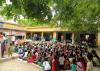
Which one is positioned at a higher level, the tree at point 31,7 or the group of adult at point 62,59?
the tree at point 31,7

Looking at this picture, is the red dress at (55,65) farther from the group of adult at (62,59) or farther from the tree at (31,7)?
the tree at (31,7)

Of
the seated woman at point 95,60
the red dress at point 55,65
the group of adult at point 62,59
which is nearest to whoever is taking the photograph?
the group of adult at point 62,59

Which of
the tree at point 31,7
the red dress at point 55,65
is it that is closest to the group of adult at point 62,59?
the red dress at point 55,65

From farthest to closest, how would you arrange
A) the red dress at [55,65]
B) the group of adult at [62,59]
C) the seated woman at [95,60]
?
1. the seated woman at [95,60]
2. the red dress at [55,65]
3. the group of adult at [62,59]

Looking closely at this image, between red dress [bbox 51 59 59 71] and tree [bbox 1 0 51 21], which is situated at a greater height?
tree [bbox 1 0 51 21]

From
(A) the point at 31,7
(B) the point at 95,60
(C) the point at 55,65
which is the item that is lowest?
(B) the point at 95,60

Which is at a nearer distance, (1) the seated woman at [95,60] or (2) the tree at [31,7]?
(2) the tree at [31,7]

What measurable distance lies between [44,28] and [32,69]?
86.6 feet

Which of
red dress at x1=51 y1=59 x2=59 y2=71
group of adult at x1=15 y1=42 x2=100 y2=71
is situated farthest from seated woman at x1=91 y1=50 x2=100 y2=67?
red dress at x1=51 y1=59 x2=59 y2=71

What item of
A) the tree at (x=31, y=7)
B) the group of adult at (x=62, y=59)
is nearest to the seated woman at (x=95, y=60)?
the group of adult at (x=62, y=59)

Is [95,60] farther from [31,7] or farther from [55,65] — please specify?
[31,7]

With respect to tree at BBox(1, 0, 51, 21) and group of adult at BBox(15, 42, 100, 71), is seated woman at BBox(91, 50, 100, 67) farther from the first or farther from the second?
tree at BBox(1, 0, 51, 21)

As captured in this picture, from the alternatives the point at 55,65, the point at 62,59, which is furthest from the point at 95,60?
the point at 55,65

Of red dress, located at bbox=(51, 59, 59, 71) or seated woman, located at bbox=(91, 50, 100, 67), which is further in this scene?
seated woman, located at bbox=(91, 50, 100, 67)
